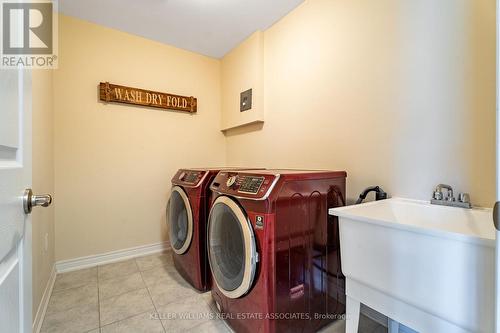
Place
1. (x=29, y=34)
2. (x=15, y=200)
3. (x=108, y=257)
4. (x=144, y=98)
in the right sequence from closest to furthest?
(x=15, y=200) < (x=29, y=34) < (x=108, y=257) < (x=144, y=98)

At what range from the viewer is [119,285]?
1846mm

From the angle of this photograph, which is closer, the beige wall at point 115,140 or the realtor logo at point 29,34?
the realtor logo at point 29,34

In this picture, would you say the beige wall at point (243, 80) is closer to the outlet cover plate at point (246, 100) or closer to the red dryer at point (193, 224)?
the outlet cover plate at point (246, 100)

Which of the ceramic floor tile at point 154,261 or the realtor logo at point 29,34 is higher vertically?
the realtor logo at point 29,34

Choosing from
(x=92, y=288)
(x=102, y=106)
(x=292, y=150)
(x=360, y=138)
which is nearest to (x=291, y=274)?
(x=360, y=138)

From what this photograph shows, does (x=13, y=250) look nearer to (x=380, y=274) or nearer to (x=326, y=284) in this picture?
(x=380, y=274)

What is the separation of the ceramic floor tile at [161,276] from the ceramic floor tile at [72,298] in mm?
376

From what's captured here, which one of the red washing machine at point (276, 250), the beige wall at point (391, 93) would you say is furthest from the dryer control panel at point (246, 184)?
the beige wall at point (391, 93)

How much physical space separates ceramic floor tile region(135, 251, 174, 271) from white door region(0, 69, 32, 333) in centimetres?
159

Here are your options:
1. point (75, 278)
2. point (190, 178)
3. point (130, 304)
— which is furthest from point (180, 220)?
point (75, 278)

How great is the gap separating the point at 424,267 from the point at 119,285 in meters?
2.08

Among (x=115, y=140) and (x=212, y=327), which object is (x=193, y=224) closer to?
(x=212, y=327)

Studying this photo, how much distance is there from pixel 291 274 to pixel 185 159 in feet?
6.38

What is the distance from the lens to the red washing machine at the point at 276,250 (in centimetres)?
111
